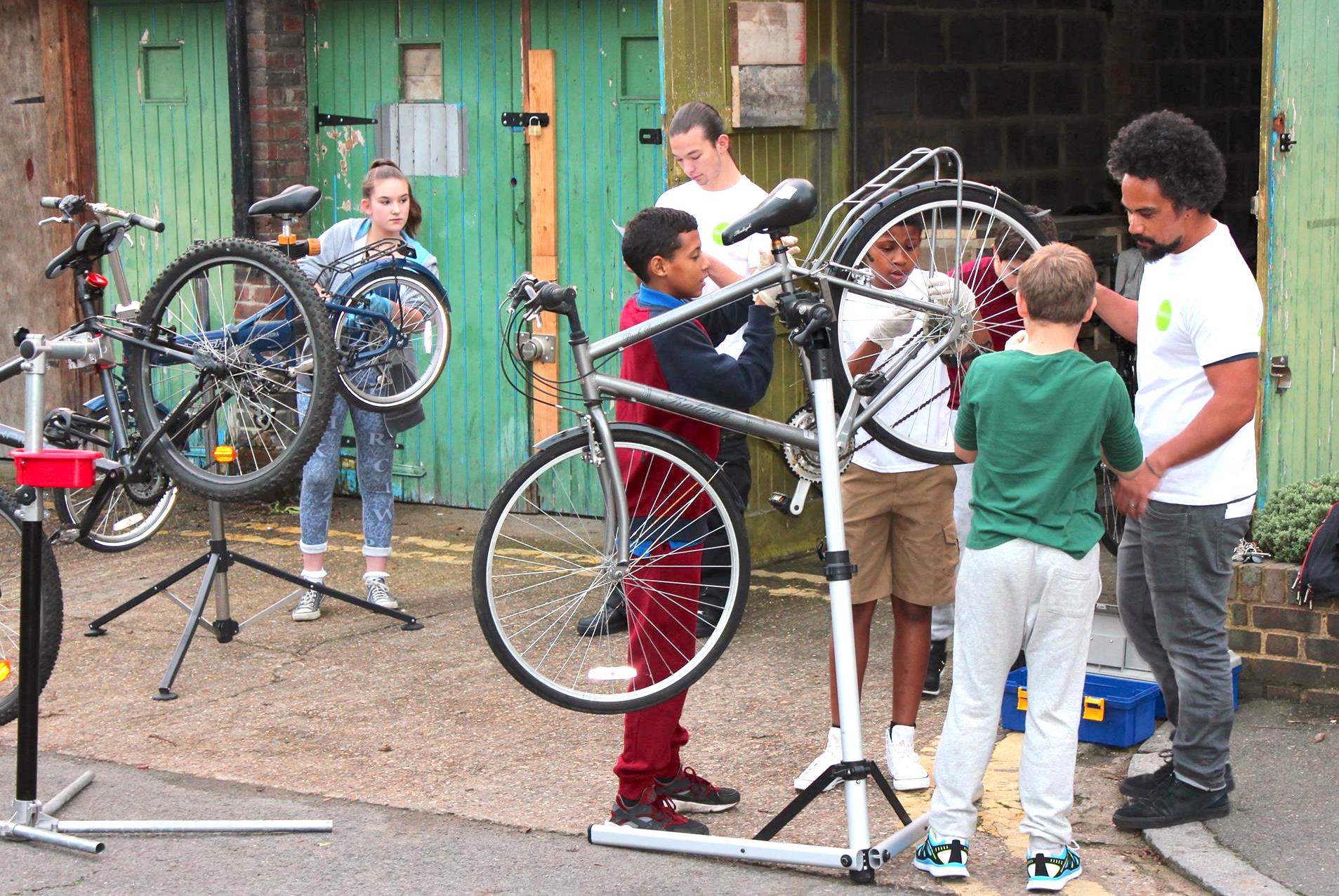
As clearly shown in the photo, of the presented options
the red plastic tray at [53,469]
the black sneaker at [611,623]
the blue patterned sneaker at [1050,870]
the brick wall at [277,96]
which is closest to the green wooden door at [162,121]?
the brick wall at [277,96]

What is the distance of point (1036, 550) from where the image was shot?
13.8 ft

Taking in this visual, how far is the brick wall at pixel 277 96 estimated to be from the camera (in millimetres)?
8766

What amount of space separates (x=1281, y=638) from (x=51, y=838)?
12.7 feet

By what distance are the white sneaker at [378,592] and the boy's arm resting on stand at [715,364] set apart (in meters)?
2.83

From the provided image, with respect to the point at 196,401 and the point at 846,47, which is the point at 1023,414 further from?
the point at 846,47

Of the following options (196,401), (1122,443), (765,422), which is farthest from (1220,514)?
(196,401)

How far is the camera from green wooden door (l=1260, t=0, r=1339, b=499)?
5.56m

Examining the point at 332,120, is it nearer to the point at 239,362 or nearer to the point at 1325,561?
the point at 239,362

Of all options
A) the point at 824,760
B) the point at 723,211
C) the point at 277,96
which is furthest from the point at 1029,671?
the point at 277,96

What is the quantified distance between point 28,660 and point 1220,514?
3.32 meters

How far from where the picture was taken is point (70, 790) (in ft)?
16.7

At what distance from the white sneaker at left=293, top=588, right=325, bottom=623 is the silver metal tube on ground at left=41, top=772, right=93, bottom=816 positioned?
1751mm

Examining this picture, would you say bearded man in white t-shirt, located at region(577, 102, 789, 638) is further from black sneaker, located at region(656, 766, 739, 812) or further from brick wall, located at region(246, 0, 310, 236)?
brick wall, located at region(246, 0, 310, 236)

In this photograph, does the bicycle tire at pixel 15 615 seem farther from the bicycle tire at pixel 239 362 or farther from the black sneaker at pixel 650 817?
the black sneaker at pixel 650 817
